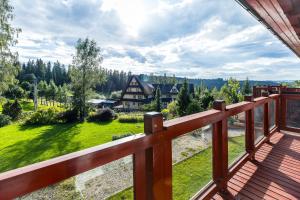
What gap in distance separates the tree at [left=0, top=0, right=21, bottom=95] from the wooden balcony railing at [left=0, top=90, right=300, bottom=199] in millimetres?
11610

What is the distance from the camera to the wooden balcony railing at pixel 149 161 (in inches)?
28.4

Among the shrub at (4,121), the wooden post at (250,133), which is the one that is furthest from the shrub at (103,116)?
the wooden post at (250,133)

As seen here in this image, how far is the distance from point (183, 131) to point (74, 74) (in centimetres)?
1621

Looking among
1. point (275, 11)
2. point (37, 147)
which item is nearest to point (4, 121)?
point (37, 147)

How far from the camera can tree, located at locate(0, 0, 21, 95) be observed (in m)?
10.2

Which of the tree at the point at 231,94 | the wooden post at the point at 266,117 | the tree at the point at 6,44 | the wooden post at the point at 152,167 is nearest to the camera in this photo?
the wooden post at the point at 152,167

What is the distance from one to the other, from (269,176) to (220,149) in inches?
33.8

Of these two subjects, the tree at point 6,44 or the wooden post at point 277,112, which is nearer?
the wooden post at point 277,112

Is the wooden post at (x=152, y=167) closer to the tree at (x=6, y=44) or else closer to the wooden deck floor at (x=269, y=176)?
the wooden deck floor at (x=269, y=176)

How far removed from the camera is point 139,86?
3100 cm

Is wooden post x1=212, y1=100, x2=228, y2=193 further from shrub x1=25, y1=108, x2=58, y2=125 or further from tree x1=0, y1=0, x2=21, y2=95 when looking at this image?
shrub x1=25, y1=108, x2=58, y2=125

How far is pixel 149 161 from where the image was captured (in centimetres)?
119

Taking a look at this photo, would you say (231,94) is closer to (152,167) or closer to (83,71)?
(83,71)

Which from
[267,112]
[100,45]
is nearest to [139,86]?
[100,45]
